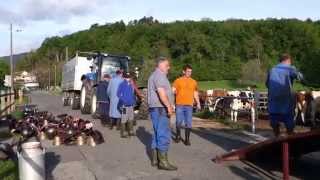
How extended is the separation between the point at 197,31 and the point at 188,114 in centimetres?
13246

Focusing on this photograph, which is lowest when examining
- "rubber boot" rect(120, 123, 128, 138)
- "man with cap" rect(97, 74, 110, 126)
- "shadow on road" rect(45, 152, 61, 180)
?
"shadow on road" rect(45, 152, 61, 180)

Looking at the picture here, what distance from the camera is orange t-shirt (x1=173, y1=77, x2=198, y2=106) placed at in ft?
44.0

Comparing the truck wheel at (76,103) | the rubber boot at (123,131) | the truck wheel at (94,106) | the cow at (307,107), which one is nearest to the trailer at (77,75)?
the truck wheel at (76,103)

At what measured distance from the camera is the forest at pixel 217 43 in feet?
424

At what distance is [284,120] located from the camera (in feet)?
37.6

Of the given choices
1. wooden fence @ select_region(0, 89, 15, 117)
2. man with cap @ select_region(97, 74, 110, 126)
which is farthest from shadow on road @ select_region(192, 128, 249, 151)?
wooden fence @ select_region(0, 89, 15, 117)

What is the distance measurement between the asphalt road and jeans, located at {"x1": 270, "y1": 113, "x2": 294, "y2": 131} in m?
1.21

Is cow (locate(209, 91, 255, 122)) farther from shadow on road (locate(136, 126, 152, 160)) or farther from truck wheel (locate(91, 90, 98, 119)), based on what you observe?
shadow on road (locate(136, 126, 152, 160))

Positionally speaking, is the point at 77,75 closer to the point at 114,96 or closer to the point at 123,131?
the point at 114,96

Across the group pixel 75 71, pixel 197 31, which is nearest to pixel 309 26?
pixel 197 31

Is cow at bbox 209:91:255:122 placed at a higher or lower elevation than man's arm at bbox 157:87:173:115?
lower

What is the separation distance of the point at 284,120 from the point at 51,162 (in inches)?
171

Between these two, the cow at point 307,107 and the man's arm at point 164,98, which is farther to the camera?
the cow at point 307,107

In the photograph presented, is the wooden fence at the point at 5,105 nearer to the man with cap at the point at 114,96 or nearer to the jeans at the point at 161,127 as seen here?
the man with cap at the point at 114,96
